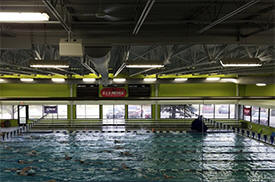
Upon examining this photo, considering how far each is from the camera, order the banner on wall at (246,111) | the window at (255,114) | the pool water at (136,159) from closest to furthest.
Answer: the pool water at (136,159), the window at (255,114), the banner on wall at (246,111)

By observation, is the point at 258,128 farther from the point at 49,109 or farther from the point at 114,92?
the point at 49,109

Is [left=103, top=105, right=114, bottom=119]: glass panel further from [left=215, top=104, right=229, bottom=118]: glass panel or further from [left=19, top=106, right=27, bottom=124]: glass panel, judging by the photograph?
[left=215, top=104, right=229, bottom=118]: glass panel

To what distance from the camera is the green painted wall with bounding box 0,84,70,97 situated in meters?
18.3

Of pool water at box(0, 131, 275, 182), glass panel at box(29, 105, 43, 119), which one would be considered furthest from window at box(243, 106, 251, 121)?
glass panel at box(29, 105, 43, 119)

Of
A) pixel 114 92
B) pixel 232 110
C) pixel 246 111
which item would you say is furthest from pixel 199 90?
pixel 114 92

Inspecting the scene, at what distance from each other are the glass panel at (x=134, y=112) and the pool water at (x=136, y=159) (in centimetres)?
596

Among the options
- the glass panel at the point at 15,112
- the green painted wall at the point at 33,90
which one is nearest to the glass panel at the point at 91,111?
the green painted wall at the point at 33,90

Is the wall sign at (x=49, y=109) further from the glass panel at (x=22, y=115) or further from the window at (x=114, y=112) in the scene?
the window at (x=114, y=112)

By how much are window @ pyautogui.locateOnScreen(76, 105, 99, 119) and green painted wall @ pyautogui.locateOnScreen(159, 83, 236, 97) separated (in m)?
6.36

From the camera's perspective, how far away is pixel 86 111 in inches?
746

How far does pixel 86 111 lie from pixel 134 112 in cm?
446

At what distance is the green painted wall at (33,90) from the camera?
1831cm

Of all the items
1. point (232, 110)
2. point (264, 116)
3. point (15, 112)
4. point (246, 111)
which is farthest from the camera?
point (232, 110)

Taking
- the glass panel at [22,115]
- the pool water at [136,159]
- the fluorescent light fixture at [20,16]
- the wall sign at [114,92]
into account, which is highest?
the fluorescent light fixture at [20,16]
